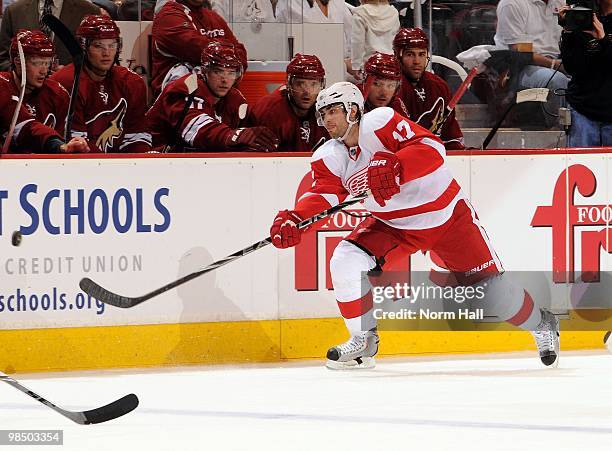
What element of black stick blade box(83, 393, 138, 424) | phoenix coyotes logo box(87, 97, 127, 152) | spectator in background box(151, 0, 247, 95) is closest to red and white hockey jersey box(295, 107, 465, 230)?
spectator in background box(151, 0, 247, 95)

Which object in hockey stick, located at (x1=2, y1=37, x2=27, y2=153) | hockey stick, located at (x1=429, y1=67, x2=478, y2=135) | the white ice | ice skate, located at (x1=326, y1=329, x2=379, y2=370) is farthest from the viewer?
hockey stick, located at (x1=429, y1=67, x2=478, y2=135)

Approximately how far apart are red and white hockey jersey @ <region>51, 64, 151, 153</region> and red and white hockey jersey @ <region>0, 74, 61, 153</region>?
0.27m

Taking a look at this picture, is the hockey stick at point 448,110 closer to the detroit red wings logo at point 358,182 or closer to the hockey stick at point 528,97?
the hockey stick at point 528,97

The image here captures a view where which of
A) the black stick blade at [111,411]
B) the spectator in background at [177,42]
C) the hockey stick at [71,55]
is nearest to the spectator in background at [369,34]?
the spectator in background at [177,42]

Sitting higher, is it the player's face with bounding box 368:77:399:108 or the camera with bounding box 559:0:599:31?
the camera with bounding box 559:0:599:31

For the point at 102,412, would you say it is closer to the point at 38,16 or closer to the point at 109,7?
the point at 38,16

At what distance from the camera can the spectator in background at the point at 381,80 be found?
19.2 feet

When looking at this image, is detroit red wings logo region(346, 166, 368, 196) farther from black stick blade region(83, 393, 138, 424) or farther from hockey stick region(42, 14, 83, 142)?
black stick blade region(83, 393, 138, 424)

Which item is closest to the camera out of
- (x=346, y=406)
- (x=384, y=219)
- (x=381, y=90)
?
(x=346, y=406)

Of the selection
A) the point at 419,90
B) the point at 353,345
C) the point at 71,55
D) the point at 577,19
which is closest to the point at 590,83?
the point at 577,19

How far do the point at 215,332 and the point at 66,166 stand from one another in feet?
2.92

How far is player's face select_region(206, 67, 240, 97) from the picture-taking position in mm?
5660

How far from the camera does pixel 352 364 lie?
521 centimetres

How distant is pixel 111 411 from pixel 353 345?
1.51 m
